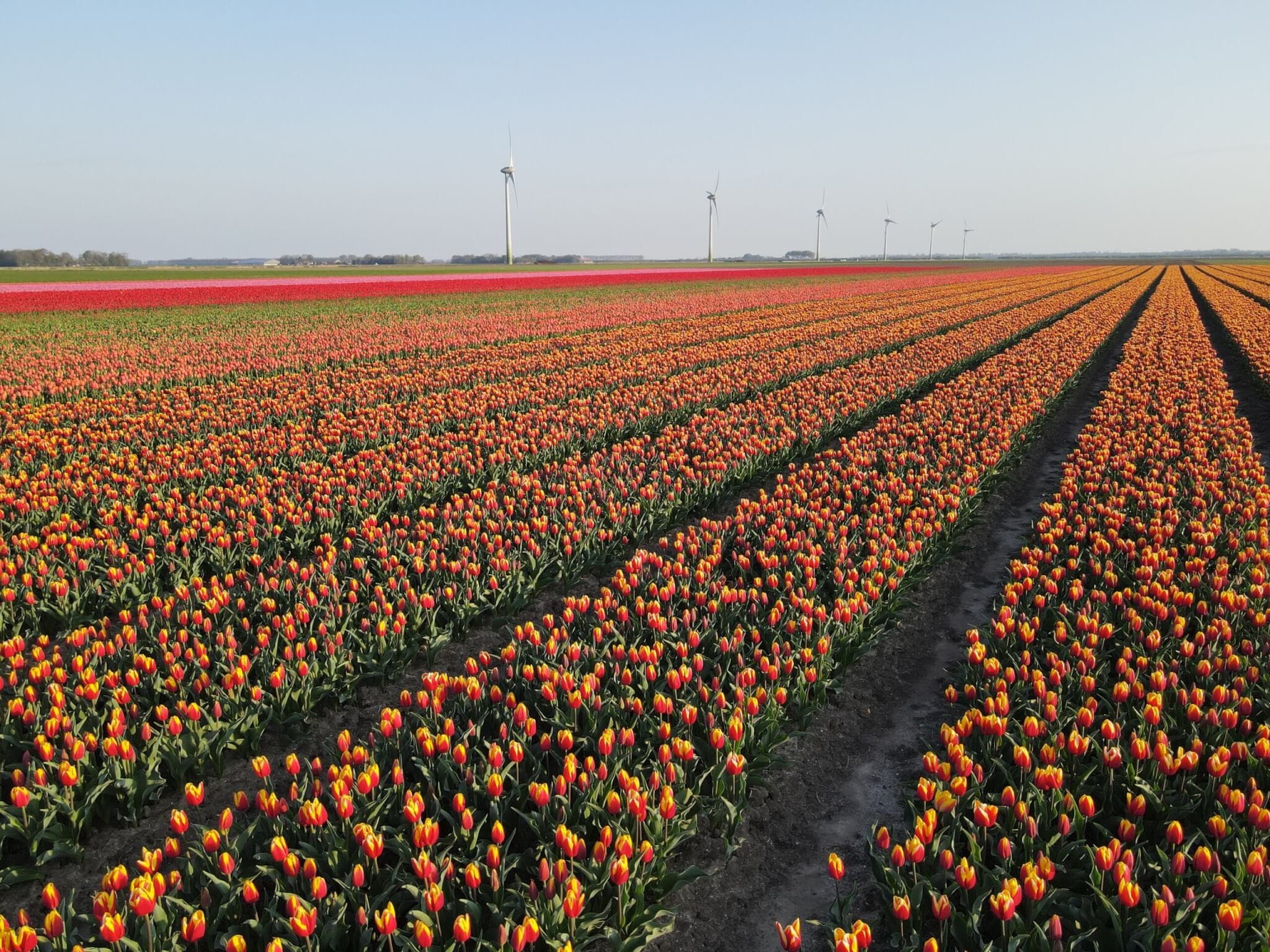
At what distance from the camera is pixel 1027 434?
12.3 metres

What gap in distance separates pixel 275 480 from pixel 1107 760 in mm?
8388

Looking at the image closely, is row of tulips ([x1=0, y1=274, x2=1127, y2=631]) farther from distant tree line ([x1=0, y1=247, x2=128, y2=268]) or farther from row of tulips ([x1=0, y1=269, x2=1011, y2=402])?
distant tree line ([x1=0, y1=247, x2=128, y2=268])

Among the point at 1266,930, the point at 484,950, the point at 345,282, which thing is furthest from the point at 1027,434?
the point at 345,282

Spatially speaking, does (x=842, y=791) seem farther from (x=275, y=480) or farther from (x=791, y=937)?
(x=275, y=480)

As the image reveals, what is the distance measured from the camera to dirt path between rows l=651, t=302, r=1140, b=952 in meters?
3.78

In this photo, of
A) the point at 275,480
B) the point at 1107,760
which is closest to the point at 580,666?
the point at 1107,760

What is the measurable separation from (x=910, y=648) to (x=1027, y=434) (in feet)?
23.9

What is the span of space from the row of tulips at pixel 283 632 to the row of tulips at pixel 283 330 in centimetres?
1136

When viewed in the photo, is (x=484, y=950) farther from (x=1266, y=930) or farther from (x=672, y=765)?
(x=1266, y=930)

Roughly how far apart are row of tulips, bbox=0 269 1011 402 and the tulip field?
403 cm

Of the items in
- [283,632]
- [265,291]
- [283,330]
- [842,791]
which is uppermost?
[265,291]

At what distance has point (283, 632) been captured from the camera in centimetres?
534

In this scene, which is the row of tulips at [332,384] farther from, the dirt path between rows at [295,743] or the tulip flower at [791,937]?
the tulip flower at [791,937]

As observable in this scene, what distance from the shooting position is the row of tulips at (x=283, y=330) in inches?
688
